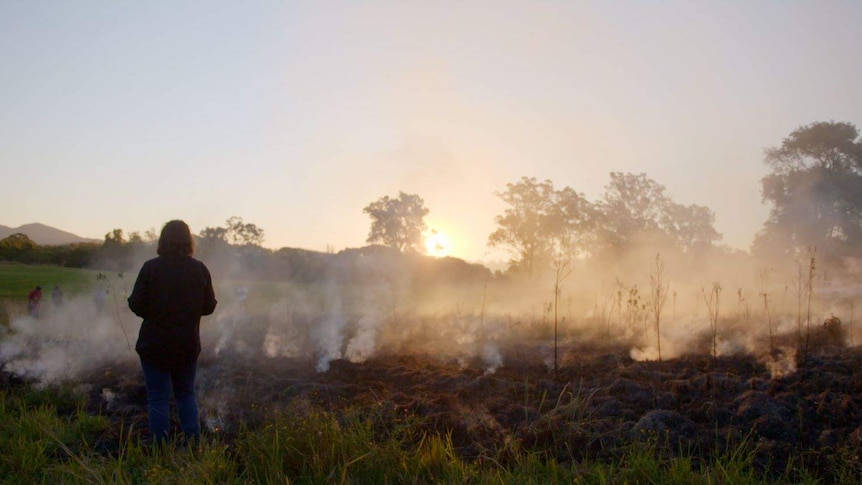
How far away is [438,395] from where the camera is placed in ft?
22.5

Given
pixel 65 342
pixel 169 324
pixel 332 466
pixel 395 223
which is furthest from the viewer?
pixel 395 223

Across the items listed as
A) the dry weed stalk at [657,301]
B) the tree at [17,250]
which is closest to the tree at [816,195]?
the dry weed stalk at [657,301]

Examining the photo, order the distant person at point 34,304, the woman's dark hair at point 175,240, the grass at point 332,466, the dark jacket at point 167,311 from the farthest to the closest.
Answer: the distant person at point 34,304
the woman's dark hair at point 175,240
the dark jacket at point 167,311
the grass at point 332,466

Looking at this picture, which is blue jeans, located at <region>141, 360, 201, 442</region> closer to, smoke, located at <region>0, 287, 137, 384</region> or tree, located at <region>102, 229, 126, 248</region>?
smoke, located at <region>0, 287, 137, 384</region>

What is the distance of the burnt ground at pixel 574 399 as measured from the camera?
4808 millimetres

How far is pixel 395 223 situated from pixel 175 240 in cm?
4015

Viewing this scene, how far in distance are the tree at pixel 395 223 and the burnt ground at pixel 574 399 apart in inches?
1377

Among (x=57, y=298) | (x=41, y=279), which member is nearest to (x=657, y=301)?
(x=57, y=298)

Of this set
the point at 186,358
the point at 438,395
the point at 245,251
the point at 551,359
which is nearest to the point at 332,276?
the point at 245,251

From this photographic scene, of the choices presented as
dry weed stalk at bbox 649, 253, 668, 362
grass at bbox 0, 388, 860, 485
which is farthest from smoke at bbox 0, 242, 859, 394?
grass at bbox 0, 388, 860, 485

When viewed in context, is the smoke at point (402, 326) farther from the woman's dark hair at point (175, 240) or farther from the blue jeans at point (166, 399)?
the woman's dark hair at point (175, 240)

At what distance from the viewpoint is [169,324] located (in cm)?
457

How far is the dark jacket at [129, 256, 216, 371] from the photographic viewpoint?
454 centimetres

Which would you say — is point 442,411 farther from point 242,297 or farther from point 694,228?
point 694,228
